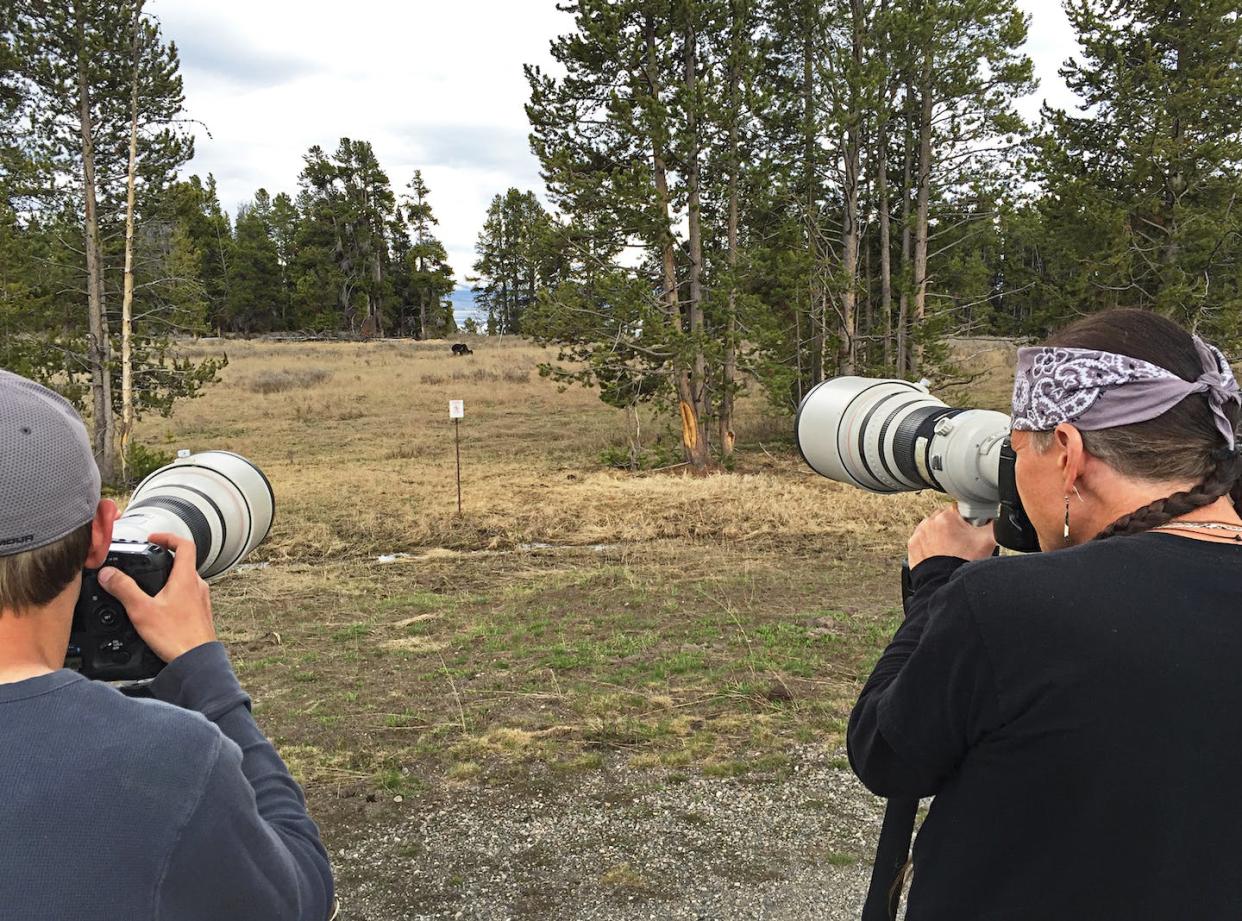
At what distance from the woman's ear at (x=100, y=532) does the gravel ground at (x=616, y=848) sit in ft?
9.53

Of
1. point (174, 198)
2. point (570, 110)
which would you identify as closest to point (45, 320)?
point (174, 198)

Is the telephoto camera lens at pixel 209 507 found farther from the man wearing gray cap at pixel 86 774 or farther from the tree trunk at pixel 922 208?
the tree trunk at pixel 922 208

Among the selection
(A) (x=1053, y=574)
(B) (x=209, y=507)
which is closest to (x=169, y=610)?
(B) (x=209, y=507)

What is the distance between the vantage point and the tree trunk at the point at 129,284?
13555mm

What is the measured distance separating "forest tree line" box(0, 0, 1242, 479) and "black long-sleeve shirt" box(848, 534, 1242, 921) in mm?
14077

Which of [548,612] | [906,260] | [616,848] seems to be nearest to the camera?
[616,848]

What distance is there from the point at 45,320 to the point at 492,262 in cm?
5797

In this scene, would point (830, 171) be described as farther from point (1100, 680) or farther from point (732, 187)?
point (1100, 680)

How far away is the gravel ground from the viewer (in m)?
3.53

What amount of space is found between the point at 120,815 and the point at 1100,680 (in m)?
1.23

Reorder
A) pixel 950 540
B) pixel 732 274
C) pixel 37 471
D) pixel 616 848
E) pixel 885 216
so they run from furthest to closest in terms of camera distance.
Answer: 1. pixel 885 216
2. pixel 732 274
3. pixel 616 848
4. pixel 950 540
5. pixel 37 471

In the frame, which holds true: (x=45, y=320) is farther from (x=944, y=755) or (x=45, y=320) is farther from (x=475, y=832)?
(x=944, y=755)

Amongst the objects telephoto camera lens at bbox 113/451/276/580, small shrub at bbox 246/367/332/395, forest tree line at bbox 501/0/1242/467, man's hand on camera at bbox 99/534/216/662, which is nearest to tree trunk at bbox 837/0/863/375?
forest tree line at bbox 501/0/1242/467

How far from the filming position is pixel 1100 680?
3.59ft
